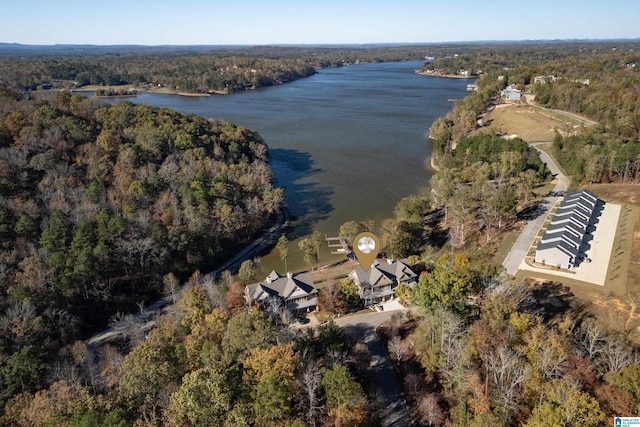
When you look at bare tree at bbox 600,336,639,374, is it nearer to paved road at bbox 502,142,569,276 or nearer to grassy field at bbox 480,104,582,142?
paved road at bbox 502,142,569,276

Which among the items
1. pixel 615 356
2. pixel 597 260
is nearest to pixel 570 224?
pixel 597 260

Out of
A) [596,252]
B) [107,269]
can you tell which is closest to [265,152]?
[107,269]

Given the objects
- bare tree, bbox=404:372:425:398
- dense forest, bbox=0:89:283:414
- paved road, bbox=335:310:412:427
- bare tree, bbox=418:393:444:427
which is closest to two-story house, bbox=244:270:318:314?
paved road, bbox=335:310:412:427

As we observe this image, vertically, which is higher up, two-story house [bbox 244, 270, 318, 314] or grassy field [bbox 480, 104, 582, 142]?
grassy field [bbox 480, 104, 582, 142]

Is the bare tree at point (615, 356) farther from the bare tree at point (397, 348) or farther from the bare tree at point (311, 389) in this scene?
the bare tree at point (311, 389)

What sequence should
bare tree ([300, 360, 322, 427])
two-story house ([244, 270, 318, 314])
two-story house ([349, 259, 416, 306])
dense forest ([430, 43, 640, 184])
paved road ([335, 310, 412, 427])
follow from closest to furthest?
1. bare tree ([300, 360, 322, 427])
2. paved road ([335, 310, 412, 427])
3. two-story house ([244, 270, 318, 314])
4. two-story house ([349, 259, 416, 306])
5. dense forest ([430, 43, 640, 184])

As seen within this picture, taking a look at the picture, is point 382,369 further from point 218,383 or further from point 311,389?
point 218,383

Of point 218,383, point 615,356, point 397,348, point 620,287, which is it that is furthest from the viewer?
point 620,287

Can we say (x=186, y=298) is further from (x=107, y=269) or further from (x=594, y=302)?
(x=594, y=302)
